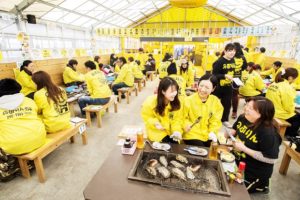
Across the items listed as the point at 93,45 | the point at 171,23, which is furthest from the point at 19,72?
the point at 171,23

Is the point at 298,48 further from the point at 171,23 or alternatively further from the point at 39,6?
the point at 171,23

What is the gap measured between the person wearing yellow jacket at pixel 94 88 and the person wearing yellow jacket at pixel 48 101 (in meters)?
1.52

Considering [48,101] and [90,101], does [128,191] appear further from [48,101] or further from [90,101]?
[90,101]

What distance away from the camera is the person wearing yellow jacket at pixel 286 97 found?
3228 mm

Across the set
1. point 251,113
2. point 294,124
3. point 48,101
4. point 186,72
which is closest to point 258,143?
point 251,113

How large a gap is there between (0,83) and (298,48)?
9.53m

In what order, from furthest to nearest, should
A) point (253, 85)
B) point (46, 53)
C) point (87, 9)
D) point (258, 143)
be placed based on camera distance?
point (87, 9) < point (46, 53) < point (253, 85) < point (258, 143)

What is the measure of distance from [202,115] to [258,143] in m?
0.70

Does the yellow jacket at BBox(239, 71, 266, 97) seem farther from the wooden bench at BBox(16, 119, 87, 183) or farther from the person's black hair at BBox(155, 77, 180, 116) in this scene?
the wooden bench at BBox(16, 119, 87, 183)

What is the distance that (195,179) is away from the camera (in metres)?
1.42

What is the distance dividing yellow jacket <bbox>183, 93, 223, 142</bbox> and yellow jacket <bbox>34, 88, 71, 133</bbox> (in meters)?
1.96

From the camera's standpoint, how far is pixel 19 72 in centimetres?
448

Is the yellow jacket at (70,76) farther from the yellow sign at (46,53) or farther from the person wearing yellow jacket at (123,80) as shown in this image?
the person wearing yellow jacket at (123,80)

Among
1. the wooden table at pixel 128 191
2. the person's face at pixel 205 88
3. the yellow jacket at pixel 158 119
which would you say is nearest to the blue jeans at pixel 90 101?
the yellow jacket at pixel 158 119
